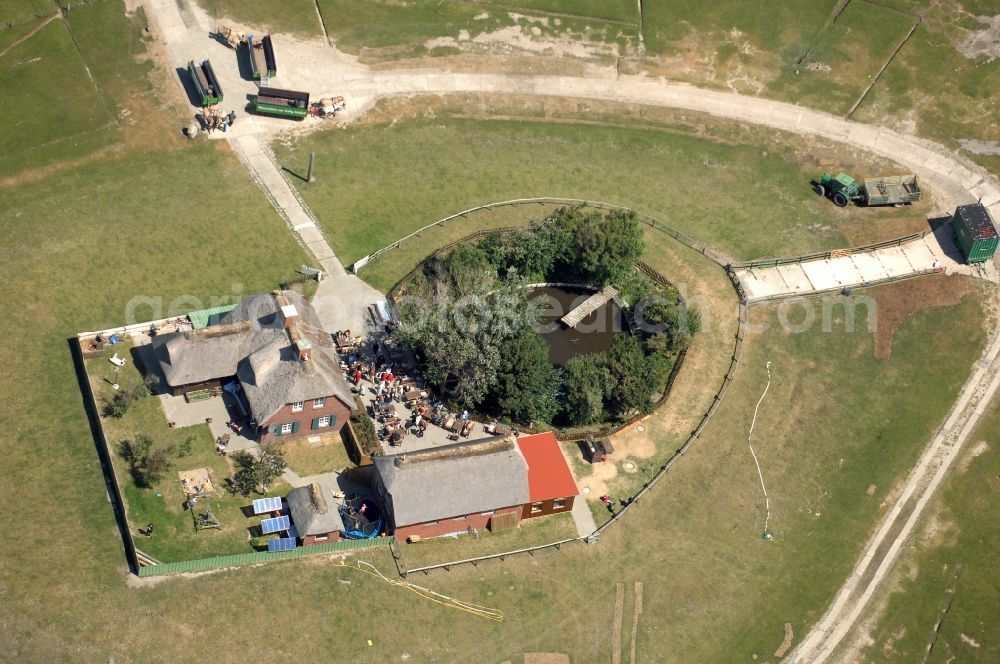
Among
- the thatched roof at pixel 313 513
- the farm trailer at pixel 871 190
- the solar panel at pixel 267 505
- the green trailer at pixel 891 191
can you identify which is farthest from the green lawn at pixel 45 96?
the green trailer at pixel 891 191

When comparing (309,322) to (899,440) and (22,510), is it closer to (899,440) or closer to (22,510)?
(22,510)

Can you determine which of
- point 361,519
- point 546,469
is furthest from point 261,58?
point 546,469

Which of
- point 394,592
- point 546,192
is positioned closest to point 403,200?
point 546,192

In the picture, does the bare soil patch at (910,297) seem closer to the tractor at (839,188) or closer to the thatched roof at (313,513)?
the tractor at (839,188)

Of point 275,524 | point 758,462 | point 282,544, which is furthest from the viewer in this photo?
point 758,462

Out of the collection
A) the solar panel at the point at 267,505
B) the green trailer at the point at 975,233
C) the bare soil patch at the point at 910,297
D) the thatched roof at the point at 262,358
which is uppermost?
the thatched roof at the point at 262,358

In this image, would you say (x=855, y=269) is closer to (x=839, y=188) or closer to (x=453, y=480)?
(x=839, y=188)
